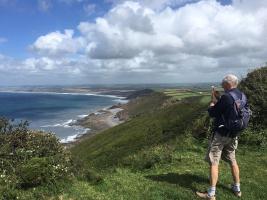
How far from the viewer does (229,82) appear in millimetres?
10617

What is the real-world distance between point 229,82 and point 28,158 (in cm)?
706

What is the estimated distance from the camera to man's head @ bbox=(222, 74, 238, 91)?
34.9 feet

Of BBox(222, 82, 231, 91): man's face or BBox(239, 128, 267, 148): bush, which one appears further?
BBox(239, 128, 267, 148): bush

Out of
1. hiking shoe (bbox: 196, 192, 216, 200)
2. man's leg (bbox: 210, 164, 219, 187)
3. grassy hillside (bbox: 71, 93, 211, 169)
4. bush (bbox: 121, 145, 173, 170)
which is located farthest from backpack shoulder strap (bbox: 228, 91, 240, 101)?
grassy hillside (bbox: 71, 93, 211, 169)

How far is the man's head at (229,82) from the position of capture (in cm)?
1062

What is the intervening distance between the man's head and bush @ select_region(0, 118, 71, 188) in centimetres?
508

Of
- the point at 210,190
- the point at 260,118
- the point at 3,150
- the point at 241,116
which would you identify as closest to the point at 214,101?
the point at 241,116

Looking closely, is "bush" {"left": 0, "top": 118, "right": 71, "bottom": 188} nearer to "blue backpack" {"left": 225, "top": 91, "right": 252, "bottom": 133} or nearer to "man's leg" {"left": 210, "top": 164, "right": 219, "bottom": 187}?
"man's leg" {"left": 210, "top": 164, "right": 219, "bottom": 187}

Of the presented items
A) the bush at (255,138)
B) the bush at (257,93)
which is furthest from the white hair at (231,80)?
the bush at (257,93)

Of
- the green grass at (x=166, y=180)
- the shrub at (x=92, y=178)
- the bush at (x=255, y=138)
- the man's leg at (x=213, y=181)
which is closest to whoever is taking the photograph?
the man's leg at (x=213, y=181)

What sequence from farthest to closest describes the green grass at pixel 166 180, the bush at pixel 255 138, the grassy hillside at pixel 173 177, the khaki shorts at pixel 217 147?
the bush at pixel 255 138 → the grassy hillside at pixel 173 177 → the green grass at pixel 166 180 → the khaki shorts at pixel 217 147

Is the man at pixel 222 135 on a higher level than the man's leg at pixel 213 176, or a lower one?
higher

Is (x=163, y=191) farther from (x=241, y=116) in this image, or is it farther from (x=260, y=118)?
(x=260, y=118)

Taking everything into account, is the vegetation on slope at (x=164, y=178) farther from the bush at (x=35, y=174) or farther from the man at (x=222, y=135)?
the man at (x=222, y=135)
